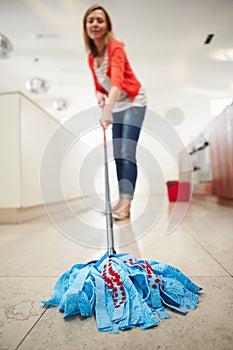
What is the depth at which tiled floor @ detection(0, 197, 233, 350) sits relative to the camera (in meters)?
0.36

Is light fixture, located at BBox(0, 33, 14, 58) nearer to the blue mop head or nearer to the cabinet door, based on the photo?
the cabinet door

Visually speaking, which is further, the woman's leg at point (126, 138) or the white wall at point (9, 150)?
the white wall at point (9, 150)

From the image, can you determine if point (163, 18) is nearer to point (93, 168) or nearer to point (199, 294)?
point (93, 168)

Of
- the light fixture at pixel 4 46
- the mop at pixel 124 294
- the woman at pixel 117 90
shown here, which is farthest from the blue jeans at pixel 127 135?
the light fixture at pixel 4 46

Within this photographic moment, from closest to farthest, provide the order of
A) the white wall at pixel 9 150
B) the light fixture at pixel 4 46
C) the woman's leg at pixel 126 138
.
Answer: the woman's leg at pixel 126 138
the white wall at pixel 9 150
the light fixture at pixel 4 46

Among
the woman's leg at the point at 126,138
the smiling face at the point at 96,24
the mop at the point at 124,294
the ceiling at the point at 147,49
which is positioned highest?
the ceiling at the point at 147,49

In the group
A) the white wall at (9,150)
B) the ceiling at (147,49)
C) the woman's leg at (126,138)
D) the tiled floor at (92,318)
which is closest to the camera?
the tiled floor at (92,318)

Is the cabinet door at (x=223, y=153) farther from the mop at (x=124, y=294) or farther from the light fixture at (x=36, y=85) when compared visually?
the light fixture at (x=36, y=85)

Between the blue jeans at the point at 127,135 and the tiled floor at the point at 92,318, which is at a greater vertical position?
the blue jeans at the point at 127,135

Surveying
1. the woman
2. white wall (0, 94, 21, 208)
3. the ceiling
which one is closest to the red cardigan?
the woman

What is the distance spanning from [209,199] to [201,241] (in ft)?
7.99

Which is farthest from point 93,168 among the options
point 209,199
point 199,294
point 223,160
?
point 209,199

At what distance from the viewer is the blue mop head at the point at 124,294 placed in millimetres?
410

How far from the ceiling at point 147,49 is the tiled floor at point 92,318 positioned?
2.99 meters
